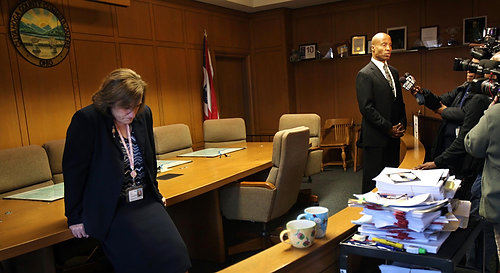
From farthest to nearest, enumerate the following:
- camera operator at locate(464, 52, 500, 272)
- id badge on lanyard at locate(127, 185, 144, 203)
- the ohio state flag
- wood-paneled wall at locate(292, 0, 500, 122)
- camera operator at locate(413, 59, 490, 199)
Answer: the ohio state flag, wood-paneled wall at locate(292, 0, 500, 122), camera operator at locate(413, 59, 490, 199), id badge on lanyard at locate(127, 185, 144, 203), camera operator at locate(464, 52, 500, 272)

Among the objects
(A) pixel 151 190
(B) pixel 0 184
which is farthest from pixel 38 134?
(A) pixel 151 190

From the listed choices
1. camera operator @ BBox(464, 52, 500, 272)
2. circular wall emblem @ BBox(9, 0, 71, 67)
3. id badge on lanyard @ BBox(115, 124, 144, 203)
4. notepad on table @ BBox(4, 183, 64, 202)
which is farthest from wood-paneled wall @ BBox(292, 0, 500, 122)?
id badge on lanyard @ BBox(115, 124, 144, 203)

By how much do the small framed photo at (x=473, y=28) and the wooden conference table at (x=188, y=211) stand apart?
147 inches

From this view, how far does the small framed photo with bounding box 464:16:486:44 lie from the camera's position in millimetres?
5484

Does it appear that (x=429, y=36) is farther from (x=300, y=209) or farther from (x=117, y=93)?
(x=117, y=93)

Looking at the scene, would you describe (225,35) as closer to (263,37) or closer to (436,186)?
(263,37)

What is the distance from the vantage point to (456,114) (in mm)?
2879

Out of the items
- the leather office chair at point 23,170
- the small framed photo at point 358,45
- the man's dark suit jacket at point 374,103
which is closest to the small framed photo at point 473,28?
the small framed photo at point 358,45

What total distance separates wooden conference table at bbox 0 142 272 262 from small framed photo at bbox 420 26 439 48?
3.49 m

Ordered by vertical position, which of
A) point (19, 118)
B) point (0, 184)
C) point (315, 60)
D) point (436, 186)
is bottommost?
point (0, 184)

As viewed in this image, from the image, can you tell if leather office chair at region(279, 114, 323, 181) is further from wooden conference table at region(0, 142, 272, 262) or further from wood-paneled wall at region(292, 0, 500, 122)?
wood-paneled wall at region(292, 0, 500, 122)

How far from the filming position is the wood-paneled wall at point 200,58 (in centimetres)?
410

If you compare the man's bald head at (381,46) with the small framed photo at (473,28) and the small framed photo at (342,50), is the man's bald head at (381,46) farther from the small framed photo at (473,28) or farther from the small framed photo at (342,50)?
the small framed photo at (342,50)

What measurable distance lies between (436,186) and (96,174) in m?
1.42
